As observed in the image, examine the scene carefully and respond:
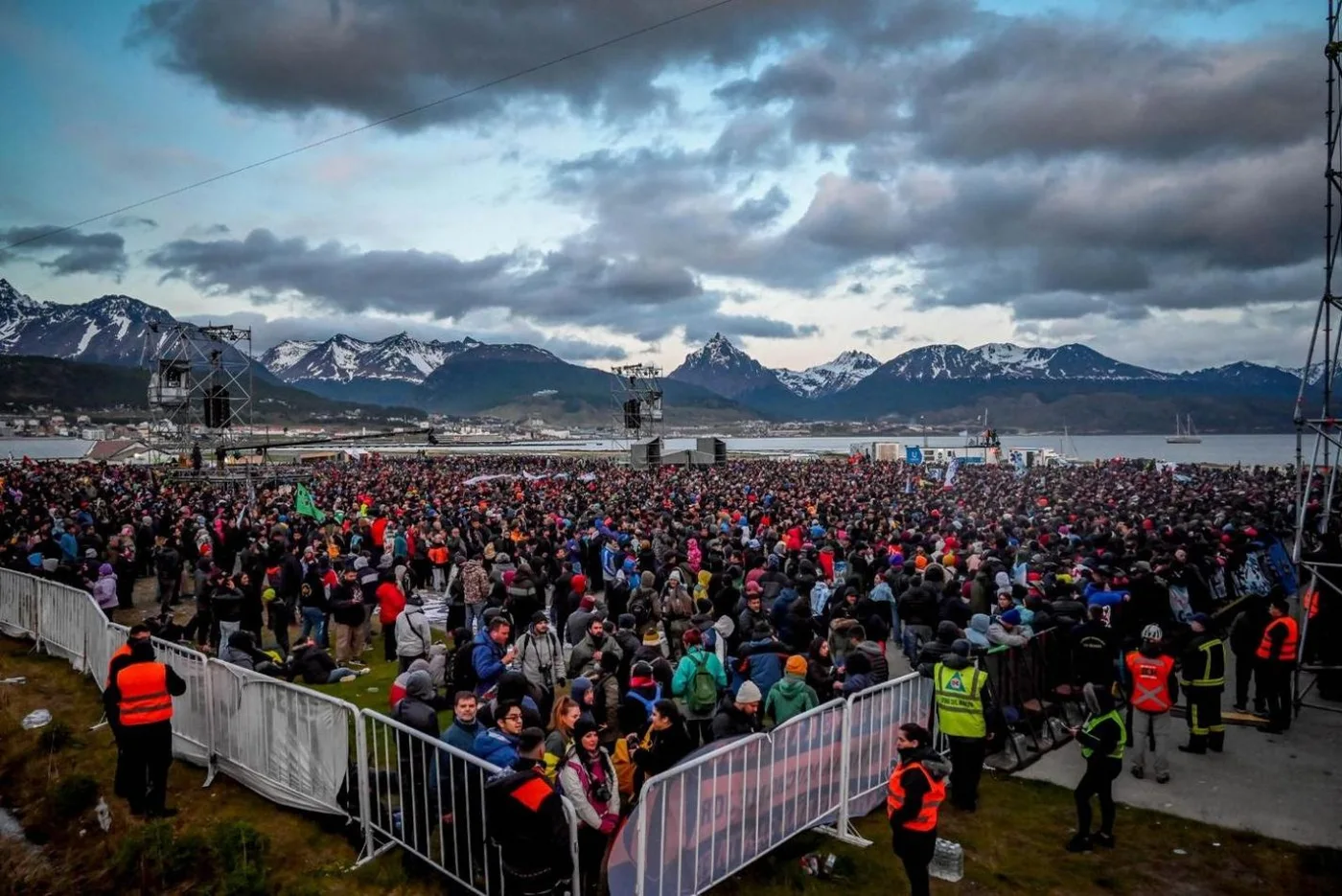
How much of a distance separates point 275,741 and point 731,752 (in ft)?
13.0

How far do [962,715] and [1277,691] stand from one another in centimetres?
456

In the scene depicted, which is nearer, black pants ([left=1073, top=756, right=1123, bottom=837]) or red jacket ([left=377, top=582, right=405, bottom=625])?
black pants ([left=1073, top=756, right=1123, bottom=837])

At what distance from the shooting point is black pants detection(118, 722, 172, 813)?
625 cm

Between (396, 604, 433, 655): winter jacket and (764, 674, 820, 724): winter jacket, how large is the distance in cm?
395

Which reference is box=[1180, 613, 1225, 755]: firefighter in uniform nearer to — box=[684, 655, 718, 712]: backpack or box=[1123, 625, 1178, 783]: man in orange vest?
box=[1123, 625, 1178, 783]: man in orange vest

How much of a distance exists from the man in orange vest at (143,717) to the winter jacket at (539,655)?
2.95 meters

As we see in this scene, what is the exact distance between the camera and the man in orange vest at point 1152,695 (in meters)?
6.87

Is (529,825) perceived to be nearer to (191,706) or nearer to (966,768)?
(966,768)

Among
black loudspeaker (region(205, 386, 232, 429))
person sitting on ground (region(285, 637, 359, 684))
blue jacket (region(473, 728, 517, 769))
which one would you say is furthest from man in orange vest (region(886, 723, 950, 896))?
black loudspeaker (region(205, 386, 232, 429))

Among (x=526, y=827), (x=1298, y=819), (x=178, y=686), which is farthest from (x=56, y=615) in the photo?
(x=1298, y=819)

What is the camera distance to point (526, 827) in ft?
13.5

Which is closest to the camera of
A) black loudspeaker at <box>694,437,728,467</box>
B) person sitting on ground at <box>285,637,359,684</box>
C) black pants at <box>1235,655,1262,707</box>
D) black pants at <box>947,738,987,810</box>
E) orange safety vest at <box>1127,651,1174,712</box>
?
black pants at <box>947,738,987,810</box>

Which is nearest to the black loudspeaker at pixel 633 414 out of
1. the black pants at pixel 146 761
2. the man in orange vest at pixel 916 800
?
the black pants at pixel 146 761

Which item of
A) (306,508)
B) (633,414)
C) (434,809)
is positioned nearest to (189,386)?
(306,508)
